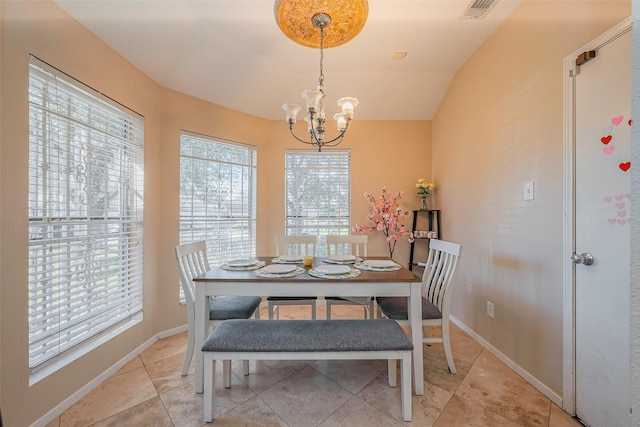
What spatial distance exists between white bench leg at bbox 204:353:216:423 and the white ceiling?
7.63ft

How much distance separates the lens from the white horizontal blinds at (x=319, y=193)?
355cm

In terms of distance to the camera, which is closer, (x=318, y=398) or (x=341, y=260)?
(x=318, y=398)

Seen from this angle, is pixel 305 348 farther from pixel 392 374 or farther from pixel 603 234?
pixel 603 234

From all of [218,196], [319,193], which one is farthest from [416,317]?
[218,196]

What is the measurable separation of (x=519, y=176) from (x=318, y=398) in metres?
2.11

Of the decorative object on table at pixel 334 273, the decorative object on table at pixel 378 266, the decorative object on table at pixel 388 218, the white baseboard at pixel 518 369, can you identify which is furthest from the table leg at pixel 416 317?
the decorative object on table at pixel 388 218

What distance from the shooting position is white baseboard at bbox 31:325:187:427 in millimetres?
1576

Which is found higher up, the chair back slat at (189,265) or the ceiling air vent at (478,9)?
the ceiling air vent at (478,9)

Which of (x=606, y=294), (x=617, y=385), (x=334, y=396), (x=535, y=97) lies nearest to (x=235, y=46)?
(x=535, y=97)

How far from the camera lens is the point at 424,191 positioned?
332cm

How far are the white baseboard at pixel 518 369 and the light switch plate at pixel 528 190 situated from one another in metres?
1.23

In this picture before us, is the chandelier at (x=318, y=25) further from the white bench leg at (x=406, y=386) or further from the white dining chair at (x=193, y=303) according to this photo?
the white bench leg at (x=406, y=386)

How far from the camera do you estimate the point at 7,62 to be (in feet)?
4.63

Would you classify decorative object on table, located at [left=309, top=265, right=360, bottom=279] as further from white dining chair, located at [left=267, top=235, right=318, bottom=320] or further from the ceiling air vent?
the ceiling air vent
